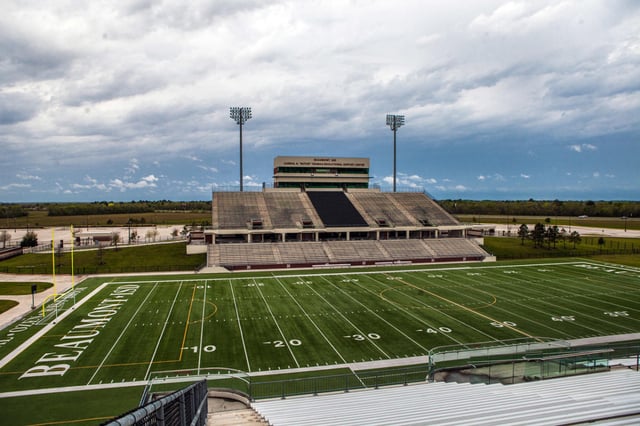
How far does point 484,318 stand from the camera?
28.6 m

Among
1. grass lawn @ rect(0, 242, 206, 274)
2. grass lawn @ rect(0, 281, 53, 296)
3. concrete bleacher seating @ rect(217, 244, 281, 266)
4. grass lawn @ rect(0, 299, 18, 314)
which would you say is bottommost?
grass lawn @ rect(0, 299, 18, 314)

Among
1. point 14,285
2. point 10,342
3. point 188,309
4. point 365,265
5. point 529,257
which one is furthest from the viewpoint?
point 529,257

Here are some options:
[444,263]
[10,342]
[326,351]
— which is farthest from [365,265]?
[10,342]

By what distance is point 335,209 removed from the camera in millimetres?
62594

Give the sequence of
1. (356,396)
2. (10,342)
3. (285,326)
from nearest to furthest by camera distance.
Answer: (356,396) < (10,342) < (285,326)

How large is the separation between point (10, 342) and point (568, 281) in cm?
4384

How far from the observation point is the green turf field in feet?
70.2

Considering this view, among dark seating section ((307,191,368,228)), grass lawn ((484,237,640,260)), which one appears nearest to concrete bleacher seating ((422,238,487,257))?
grass lawn ((484,237,640,260))

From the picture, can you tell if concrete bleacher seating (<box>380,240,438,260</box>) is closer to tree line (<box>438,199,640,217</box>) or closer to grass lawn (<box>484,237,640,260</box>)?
grass lawn (<box>484,237,640,260</box>)

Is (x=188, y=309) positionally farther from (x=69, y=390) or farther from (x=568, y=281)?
(x=568, y=281)

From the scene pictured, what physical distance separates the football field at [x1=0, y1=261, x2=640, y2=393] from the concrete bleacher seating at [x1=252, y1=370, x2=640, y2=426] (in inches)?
275

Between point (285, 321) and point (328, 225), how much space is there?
30104 mm

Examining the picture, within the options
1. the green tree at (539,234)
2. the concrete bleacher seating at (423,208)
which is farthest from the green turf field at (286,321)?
the concrete bleacher seating at (423,208)

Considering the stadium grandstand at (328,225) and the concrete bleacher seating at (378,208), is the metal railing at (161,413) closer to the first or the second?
→ the stadium grandstand at (328,225)
